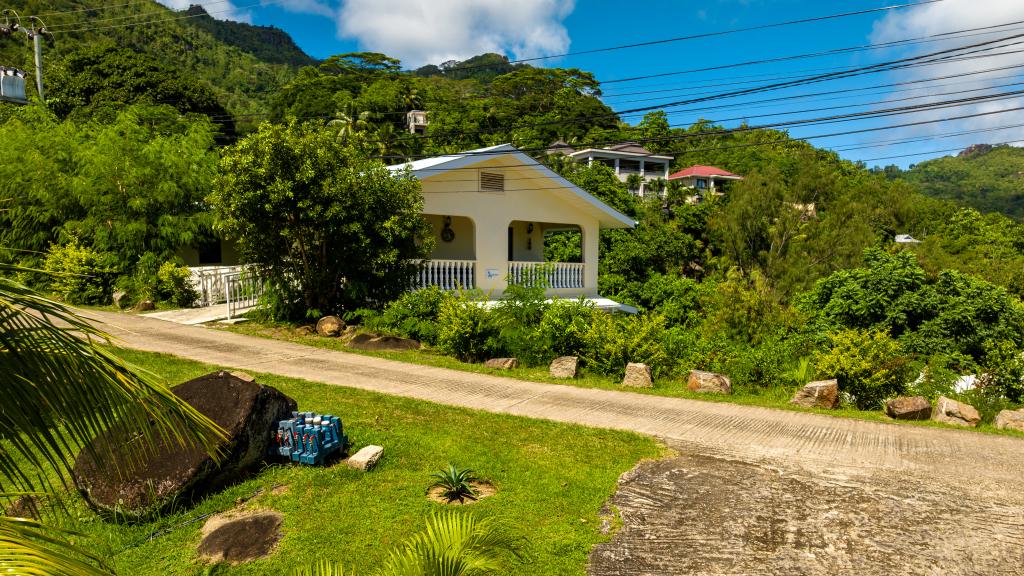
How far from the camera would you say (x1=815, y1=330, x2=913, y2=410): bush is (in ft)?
30.5

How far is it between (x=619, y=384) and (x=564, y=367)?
1028 millimetres

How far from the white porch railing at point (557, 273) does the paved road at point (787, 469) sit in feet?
23.9

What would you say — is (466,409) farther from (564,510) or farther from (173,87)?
(173,87)

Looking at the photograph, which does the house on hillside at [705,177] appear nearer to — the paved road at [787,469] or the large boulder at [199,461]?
the paved road at [787,469]

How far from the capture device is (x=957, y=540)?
4.57 metres

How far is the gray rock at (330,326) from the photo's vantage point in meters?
13.1

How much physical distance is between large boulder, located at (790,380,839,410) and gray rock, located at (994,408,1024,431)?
1.87 metres

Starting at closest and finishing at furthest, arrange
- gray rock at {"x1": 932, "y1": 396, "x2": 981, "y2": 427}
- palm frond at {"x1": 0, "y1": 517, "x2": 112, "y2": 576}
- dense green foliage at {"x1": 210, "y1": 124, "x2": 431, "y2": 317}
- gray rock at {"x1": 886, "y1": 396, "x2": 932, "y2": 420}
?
palm frond at {"x1": 0, "y1": 517, "x2": 112, "y2": 576}, gray rock at {"x1": 932, "y1": 396, "x2": 981, "y2": 427}, gray rock at {"x1": 886, "y1": 396, "x2": 932, "y2": 420}, dense green foliage at {"x1": 210, "y1": 124, "x2": 431, "y2": 317}

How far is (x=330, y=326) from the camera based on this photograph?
13125mm

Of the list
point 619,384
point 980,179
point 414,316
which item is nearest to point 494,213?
point 414,316

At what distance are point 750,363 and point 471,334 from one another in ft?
16.4

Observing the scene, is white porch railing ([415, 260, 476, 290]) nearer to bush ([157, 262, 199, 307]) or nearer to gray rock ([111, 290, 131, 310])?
bush ([157, 262, 199, 307])

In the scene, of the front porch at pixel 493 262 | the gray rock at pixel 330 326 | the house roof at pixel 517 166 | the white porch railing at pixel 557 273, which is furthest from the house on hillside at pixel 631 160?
the gray rock at pixel 330 326

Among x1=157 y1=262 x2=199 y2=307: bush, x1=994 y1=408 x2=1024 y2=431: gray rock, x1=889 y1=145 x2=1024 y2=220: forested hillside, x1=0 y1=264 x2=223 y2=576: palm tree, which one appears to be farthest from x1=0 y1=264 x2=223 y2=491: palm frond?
x1=889 y1=145 x2=1024 y2=220: forested hillside
